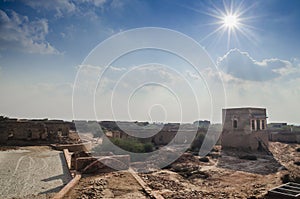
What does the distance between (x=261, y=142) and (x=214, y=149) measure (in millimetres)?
5158

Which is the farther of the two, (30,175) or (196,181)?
(196,181)

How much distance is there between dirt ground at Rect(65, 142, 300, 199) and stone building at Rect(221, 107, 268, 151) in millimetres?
5125

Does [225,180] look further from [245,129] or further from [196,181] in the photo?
[245,129]

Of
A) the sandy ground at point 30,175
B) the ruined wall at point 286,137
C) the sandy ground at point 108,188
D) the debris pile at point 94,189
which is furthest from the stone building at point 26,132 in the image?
the ruined wall at point 286,137

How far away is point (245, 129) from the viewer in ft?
89.8

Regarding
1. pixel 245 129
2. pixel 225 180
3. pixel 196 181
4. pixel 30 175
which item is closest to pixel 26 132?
pixel 30 175

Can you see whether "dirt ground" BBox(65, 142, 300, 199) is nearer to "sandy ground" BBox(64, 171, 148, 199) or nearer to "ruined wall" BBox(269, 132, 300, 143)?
"sandy ground" BBox(64, 171, 148, 199)

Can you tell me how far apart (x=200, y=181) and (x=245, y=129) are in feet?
47.9

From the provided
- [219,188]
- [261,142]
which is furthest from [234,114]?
[219,188]

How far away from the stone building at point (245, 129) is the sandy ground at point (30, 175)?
19199 mm

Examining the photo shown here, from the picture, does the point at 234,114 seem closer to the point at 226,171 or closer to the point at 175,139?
the point at 175,139

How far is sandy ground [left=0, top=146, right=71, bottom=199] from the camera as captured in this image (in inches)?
390

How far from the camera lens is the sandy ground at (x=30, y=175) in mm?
9914

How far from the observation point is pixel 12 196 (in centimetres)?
924
